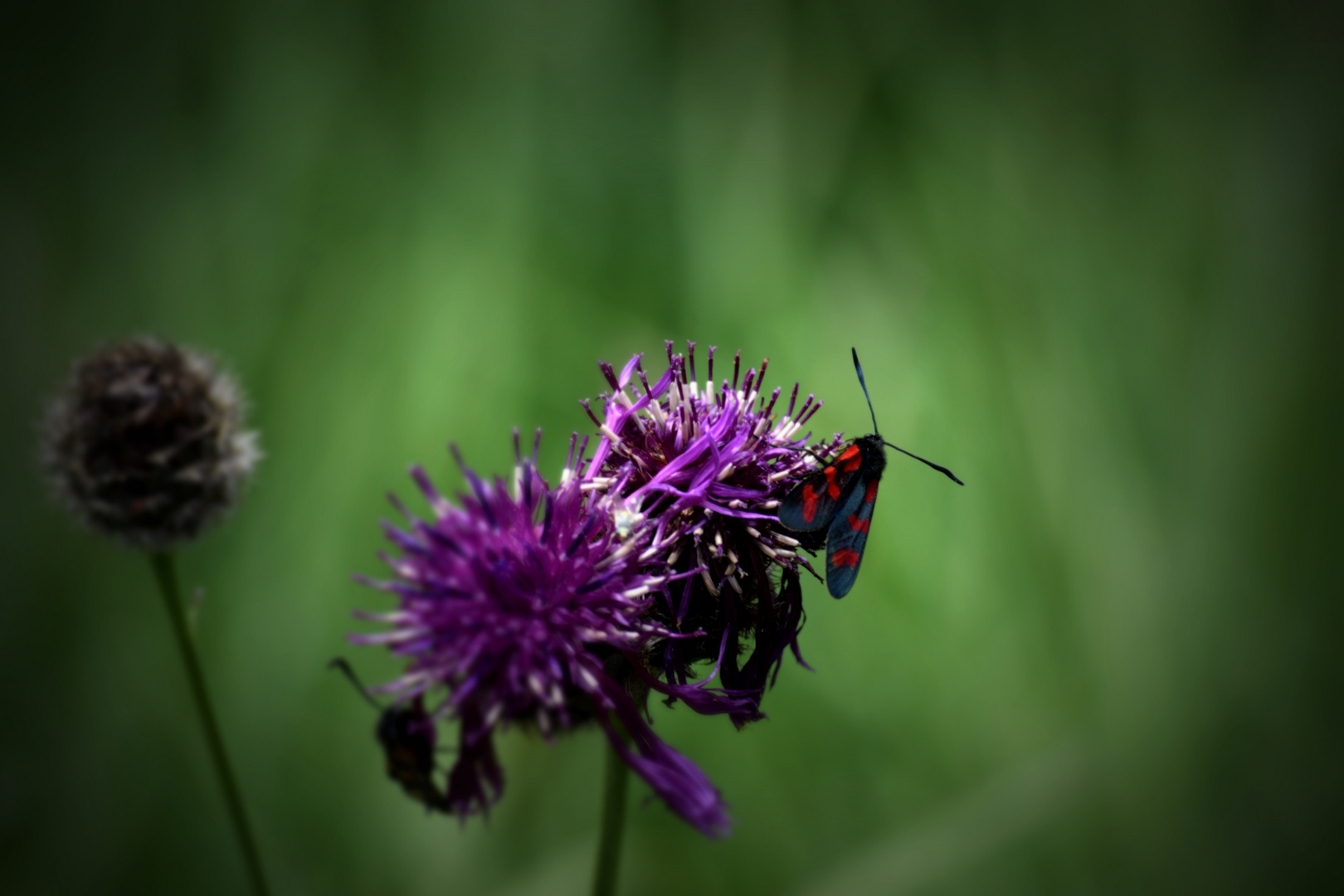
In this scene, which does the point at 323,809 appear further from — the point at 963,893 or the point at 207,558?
the point at 963,893

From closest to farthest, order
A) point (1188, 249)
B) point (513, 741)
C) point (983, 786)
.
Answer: point (513, 741), point (983, 786), point (1188, 249)

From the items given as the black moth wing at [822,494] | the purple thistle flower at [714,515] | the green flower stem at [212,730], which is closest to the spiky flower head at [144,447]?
the green flower stem at [212,730]

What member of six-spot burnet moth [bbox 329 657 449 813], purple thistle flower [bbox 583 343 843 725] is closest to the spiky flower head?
six-spot burnet moth [bbox 329 657 449 813]

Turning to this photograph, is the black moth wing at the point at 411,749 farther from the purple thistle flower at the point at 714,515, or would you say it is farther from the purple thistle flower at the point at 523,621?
the purple thistle flower at the point at 714,515

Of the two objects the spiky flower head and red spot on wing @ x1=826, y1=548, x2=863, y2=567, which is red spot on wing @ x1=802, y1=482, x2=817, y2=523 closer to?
red spot on wing @ x1=826, y1=548, x2=863, y2=567

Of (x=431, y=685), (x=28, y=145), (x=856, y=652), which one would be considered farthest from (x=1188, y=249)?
(x=28, y=145)

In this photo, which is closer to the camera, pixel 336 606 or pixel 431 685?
pixel 431 685
